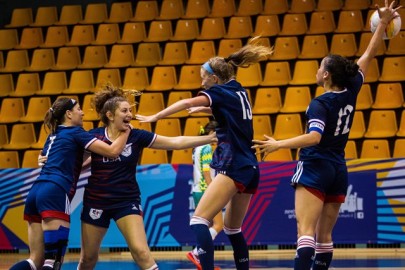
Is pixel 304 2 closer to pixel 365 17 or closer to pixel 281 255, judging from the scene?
pixel 365 17

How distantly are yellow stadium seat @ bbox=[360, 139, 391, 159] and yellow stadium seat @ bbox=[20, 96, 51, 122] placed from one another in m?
5.78

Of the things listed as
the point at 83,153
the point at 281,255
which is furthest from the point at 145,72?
the point at 83,153

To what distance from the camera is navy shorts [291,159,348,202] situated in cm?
732

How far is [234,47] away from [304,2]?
6.23ft

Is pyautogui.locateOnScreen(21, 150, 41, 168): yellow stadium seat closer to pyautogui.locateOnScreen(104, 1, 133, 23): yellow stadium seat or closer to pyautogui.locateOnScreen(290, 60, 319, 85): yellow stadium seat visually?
pyautogui.locateOnScreen(104, 1, 133, 23): yellow stadium seat

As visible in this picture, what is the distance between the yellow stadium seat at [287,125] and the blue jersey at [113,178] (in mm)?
6799

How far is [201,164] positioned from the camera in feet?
37.2

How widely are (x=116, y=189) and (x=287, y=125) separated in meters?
7.17

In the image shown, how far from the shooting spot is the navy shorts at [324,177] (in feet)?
24.0

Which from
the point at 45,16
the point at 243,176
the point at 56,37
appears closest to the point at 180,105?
the point at 243,176

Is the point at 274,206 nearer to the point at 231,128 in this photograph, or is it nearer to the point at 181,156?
the point at 181,156

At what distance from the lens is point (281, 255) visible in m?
12.7

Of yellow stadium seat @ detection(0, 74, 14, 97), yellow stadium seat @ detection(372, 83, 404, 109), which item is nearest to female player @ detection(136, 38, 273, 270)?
yellow stadium seat @ detection(372, 83, 404, 109)

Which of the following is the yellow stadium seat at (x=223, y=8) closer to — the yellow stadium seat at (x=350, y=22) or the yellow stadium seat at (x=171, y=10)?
the yellow stadium seat at (x=171, y=10)
